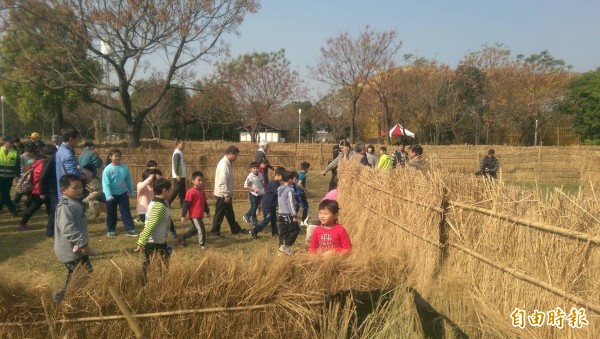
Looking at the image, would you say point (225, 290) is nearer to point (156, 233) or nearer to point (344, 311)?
point (344, 311)

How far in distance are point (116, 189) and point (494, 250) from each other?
20.5ft

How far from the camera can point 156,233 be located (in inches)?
203

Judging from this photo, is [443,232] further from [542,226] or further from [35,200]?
[35,200]

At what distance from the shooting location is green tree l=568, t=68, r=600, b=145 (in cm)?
3700

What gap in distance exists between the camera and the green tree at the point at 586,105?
37000 mm

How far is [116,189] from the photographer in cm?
801

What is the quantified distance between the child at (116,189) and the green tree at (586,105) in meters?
39.3

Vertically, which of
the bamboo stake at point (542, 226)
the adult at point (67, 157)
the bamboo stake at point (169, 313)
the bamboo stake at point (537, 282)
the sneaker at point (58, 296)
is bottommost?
the bamboo stake at point (169, 313)

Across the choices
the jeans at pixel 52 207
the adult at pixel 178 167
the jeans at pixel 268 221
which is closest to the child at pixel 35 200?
the jeans at pixel 52 207

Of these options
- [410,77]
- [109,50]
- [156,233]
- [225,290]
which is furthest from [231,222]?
[410,77]

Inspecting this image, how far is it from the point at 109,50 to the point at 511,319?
20.9 metres

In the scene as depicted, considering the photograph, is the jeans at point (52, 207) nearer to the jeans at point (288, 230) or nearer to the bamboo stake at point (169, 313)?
the jeans at point (288, 230)

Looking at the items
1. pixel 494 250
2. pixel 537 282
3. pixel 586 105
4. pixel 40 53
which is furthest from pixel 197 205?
pixel 586 105

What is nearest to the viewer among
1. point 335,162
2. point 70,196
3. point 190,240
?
point 70,196
